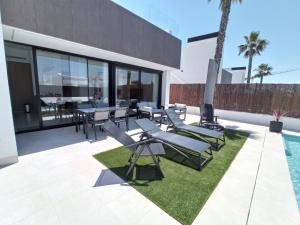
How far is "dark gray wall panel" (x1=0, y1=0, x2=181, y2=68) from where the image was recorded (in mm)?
3779

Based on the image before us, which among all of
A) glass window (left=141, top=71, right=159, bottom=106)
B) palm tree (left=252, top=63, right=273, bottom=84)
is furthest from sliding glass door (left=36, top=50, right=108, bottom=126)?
palm tree (left=252, top=63, right=273, bottom=84)

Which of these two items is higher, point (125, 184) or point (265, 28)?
point (265, 28)

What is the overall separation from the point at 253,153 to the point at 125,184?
154 inches

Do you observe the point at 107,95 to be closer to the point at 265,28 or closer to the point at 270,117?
the point at 270,117

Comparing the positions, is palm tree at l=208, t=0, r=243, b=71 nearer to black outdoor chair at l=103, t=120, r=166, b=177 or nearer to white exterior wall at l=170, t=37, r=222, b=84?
white exterior wall at l=170, t=37, r=222, b=84

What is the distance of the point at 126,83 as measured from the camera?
28.0ft

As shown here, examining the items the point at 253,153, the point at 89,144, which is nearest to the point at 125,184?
the point at 89,144

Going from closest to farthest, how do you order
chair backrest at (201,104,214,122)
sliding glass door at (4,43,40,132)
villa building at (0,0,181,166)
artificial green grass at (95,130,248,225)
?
1. artificial green grass at (95,130,248,225)
2. villa building at (0,0,181,166)
3. chair backrest at (201,104,214,122)
4. sliding glass door at (4,43,40,132)

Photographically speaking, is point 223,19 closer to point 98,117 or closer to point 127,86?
point 127,86

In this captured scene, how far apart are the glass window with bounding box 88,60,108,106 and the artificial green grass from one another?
13.6 ft

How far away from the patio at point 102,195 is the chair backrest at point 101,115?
1447 millimetres

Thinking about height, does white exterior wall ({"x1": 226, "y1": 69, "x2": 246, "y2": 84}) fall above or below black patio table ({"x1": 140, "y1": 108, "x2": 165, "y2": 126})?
above

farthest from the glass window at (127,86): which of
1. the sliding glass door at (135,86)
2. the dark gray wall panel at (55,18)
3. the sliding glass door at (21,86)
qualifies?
the sliding glass door at (21,86)

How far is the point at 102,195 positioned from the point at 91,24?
527 cm
